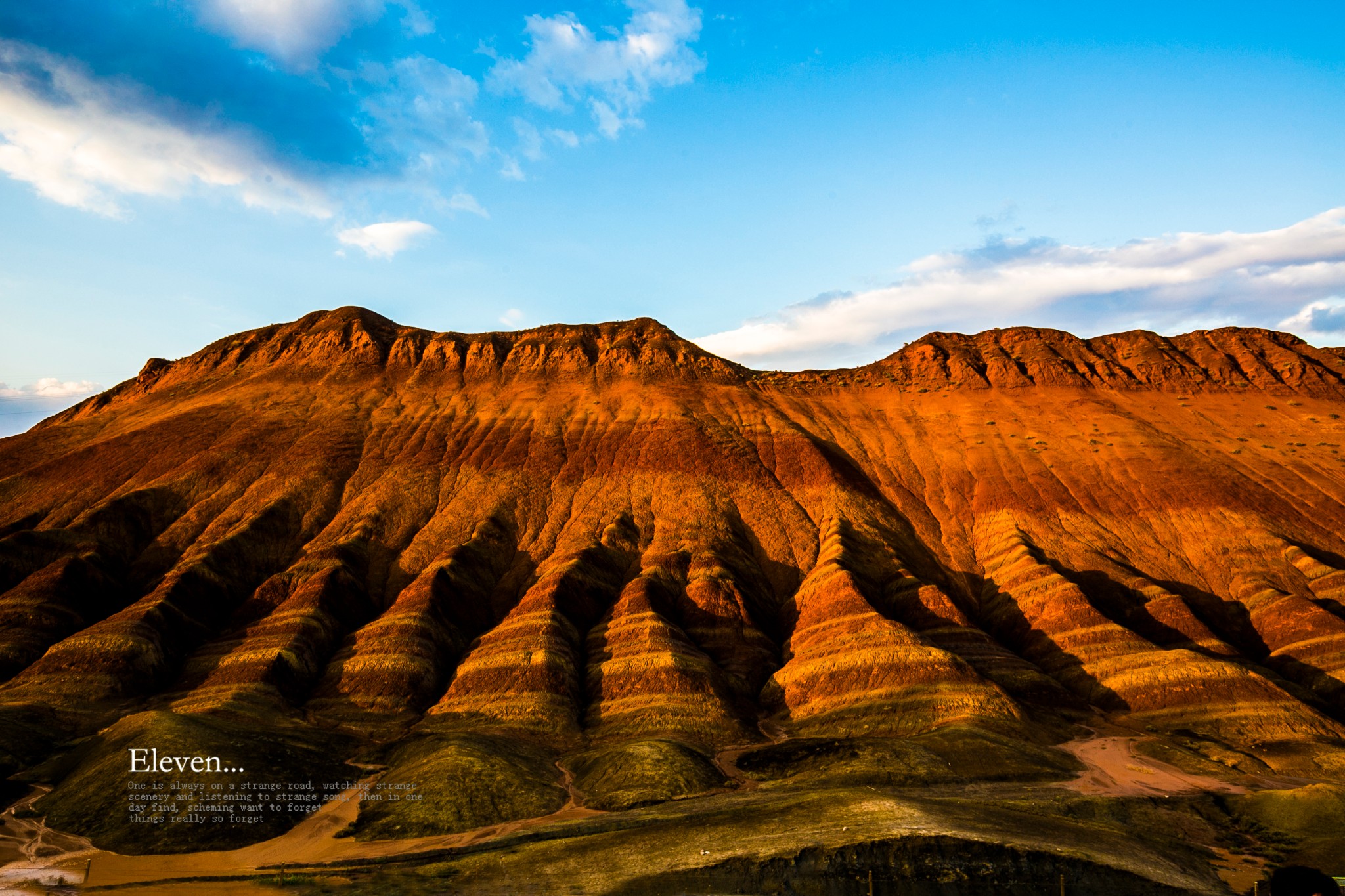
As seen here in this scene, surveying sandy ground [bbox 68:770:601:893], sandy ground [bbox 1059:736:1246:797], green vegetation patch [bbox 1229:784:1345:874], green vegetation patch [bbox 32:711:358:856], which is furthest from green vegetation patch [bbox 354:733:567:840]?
green vegetation patch [bbox 1229:784:1345:874]

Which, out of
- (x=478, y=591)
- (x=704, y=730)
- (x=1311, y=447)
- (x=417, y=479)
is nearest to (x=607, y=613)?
(x=478, y=591)

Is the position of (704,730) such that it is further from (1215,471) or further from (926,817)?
(1215,471)

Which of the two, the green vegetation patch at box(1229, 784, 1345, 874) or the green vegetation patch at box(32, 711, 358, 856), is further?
the green vegetation patch at box(32, 711, 358, 856)

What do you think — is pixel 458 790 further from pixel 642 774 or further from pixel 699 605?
pixel 699 605

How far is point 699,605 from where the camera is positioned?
93500mm

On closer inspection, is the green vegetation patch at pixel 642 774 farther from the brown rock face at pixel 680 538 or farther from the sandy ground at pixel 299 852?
the brown rock face at pixel 680 538

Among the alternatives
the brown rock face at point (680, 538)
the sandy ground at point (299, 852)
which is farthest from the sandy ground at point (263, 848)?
the brown rock face at point (680, 538)

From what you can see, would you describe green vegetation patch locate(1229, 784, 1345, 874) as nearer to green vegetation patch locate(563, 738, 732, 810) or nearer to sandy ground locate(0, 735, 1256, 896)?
sandy ground locate(0, 735, 1256, 896)

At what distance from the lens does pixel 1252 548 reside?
10344 cm

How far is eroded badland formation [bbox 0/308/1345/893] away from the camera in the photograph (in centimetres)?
5050

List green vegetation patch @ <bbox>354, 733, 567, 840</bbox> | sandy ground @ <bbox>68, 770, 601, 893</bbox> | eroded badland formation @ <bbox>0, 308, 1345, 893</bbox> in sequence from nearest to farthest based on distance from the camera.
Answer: sandy ground @ <bbox>68, 770, 601, 893</bbox>
eroded badland formation @ <bbox>0, 308, 1345, 893</bbox>
green vegetation patch @ <bbox>354, 733, 567, 840</bbox>

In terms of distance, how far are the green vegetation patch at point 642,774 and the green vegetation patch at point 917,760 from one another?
4641mm

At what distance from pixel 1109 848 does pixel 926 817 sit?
995 centimetres

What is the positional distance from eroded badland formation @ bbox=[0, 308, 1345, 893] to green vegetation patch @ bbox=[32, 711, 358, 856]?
40cm
